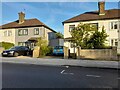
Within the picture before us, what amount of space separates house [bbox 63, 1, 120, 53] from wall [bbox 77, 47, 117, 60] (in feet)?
33.1

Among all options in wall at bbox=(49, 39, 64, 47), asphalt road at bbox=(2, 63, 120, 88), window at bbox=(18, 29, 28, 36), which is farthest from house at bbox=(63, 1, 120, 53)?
asphalt road at bbox=(2, 63, 120, 88)

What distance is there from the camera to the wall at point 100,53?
2741 cm

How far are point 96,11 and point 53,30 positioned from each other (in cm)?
1615

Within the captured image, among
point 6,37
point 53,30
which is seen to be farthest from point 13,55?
point 53,30

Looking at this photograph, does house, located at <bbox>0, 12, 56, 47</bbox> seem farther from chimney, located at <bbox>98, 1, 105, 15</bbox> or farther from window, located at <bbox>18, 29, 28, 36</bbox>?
chimney, located at <bbox>98, 1, 105, 15</bbox>

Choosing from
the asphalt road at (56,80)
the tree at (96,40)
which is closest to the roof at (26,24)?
the tree at (96,40)

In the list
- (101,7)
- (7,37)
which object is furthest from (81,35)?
(7,37)

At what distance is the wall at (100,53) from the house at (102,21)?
1009 centimetres

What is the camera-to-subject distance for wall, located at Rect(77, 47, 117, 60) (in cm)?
2741

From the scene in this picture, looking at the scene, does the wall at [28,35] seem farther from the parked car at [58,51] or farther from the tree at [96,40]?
the tree at [96,40]

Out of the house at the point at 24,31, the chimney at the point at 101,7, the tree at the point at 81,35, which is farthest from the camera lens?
the house at the point at 24,31

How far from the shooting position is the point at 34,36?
51031 mm

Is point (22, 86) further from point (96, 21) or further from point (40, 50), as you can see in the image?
point (96, 21)

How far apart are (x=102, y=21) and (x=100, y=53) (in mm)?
13423
